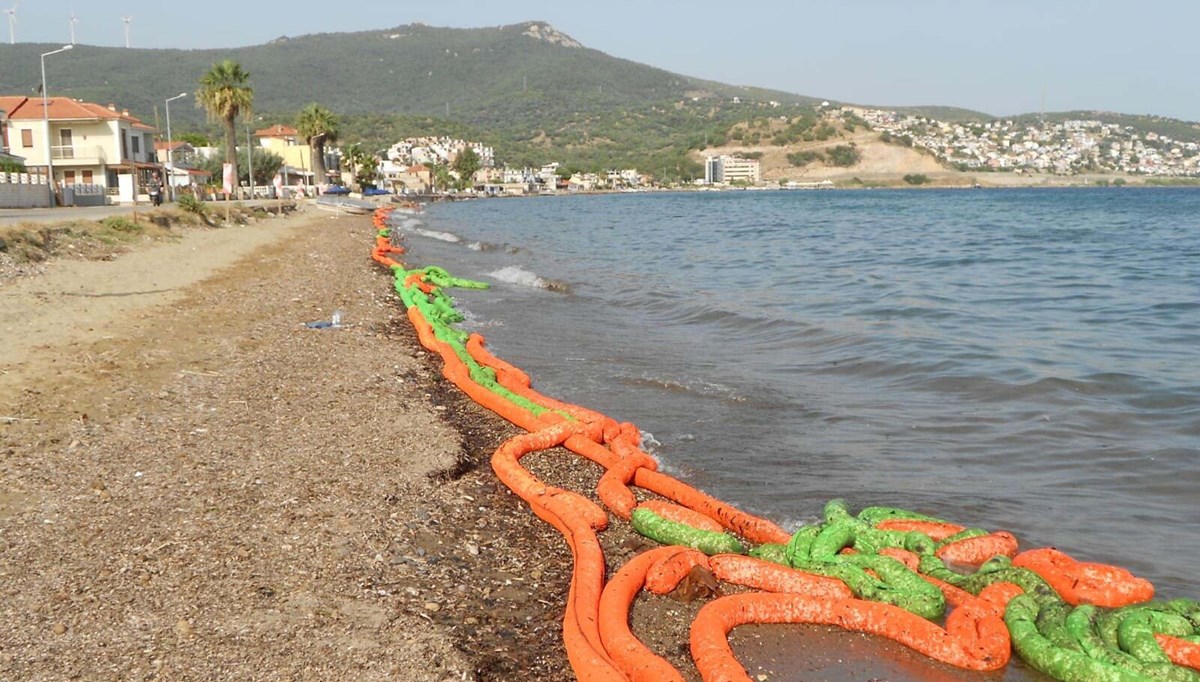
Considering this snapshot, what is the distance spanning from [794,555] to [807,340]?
30.5 feet

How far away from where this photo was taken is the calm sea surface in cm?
745

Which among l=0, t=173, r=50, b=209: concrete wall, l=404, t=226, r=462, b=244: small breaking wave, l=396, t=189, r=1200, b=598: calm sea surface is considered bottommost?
l=396, t=189, r=1200, b=598: calm sea surface

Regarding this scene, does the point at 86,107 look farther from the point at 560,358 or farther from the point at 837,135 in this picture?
the point at 837,135

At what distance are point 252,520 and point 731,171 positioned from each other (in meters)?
187

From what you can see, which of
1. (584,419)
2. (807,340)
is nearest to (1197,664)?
(584,419)

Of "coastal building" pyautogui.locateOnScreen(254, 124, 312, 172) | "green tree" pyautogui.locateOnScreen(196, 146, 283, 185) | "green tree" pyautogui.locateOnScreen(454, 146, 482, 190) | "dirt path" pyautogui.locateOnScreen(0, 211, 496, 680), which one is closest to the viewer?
"dirt path" pyautogui.locateOnScreen(0, 211, 496, 680)

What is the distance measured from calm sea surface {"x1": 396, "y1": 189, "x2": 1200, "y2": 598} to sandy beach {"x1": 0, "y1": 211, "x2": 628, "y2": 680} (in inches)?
86.8

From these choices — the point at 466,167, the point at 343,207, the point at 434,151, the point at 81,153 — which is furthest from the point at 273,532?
the point at 434,151

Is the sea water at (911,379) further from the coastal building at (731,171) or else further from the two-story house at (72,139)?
the coastal building at (731,171)

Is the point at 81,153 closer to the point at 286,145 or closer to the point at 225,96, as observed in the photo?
the point at 225,96

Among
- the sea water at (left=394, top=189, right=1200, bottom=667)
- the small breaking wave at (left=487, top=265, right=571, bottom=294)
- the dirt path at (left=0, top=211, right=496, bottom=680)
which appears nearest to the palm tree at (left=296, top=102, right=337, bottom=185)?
the sea water at (left=394, top=189, right=1200, bottom=667)

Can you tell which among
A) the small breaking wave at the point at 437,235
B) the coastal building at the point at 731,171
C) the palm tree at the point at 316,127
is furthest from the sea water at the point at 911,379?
the coastal building at the point at 731,171

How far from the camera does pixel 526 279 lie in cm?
2356

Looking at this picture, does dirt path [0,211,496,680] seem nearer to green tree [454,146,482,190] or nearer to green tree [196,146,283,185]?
green tree [196,146,283,185]
